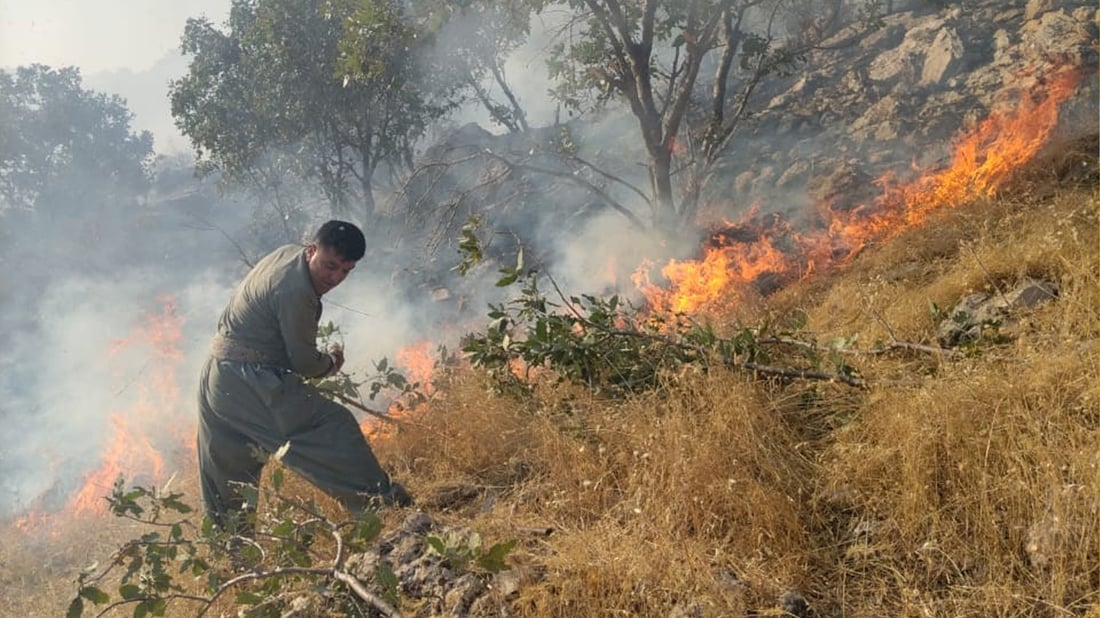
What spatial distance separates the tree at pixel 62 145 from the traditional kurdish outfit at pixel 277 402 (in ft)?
87.5

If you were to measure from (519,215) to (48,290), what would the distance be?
16.7 metres

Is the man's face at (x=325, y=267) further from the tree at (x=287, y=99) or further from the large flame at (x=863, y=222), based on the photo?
the tree at (x=287, y=99)

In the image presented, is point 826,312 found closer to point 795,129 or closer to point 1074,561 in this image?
point 1074,561

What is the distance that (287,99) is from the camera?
47.1 feet

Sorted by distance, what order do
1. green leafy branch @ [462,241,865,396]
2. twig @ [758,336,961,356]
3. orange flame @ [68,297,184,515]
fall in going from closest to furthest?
twig @ [758,336,961,356]
green leafy branch @ [462,241,865,396]
orange flame @ [68,297,184,515]

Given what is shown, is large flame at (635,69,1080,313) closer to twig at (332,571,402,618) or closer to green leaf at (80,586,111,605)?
twig at (332,571,402,618)

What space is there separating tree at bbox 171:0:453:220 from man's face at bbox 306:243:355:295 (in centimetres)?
1029

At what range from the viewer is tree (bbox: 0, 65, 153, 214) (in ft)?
79.1

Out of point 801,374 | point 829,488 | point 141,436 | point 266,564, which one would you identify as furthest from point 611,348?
point 141,436

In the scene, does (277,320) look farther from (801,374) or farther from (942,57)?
(942,57)

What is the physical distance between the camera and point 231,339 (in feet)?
12.0

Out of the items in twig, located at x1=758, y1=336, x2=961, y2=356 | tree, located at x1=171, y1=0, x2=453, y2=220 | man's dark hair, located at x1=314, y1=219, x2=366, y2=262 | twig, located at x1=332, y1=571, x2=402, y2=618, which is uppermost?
tree, located at x1=171, y1=0, x2=453, y2=220

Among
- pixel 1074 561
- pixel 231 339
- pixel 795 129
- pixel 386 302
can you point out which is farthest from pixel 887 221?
pixel 386 302

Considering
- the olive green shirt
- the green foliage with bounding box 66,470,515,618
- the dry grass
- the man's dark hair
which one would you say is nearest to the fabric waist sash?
the olive green shirt
